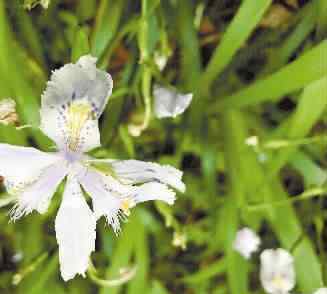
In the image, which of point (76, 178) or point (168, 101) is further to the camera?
point (168, 101)

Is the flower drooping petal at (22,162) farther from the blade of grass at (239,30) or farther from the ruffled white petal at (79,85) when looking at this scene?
the blade of grass at (239,30)

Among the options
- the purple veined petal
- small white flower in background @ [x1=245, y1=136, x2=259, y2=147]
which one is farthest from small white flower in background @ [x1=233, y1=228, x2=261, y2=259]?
the purple veined petal

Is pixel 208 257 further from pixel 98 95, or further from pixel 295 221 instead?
pixel 98 95

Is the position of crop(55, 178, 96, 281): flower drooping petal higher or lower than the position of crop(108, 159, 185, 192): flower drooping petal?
lower

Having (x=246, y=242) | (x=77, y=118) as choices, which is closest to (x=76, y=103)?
(x=77, y=118)

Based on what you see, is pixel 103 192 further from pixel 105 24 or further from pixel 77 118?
pixel 105 24

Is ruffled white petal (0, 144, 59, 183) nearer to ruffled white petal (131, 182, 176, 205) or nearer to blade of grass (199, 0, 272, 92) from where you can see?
ruffled white petal (131, 182, 176, 205)

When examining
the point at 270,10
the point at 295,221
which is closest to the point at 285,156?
the point at 295,221
